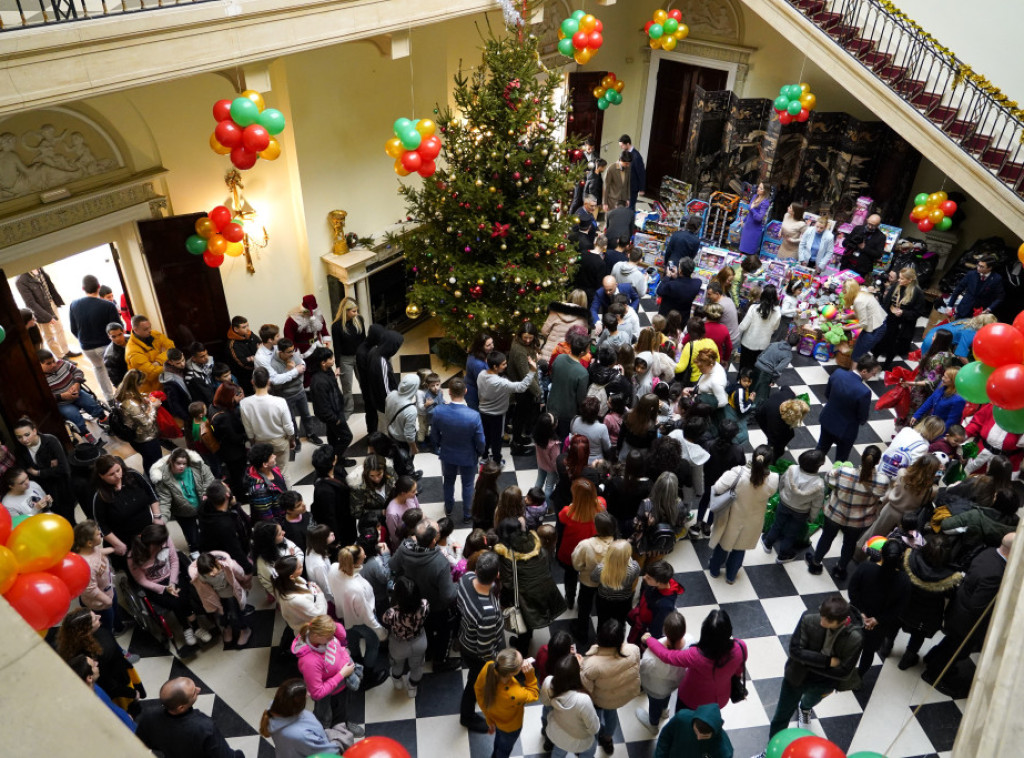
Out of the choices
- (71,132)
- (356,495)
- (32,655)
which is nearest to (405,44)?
(71,132)

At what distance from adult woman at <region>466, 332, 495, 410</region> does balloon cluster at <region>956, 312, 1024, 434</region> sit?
3.82 metres

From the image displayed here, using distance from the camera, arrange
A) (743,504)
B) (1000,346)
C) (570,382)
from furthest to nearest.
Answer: (570,382)
(743,504)
(1000,346)

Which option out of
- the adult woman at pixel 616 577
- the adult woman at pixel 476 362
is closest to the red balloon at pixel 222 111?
the adult woman at pixel 476 362

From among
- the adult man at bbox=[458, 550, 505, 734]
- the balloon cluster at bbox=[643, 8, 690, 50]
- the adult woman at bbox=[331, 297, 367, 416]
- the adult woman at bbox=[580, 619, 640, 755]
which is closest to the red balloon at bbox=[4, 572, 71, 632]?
the adult man at bbox=[458, 550, 505, 734]

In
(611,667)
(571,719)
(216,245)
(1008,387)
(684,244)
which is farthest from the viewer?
(684,244)

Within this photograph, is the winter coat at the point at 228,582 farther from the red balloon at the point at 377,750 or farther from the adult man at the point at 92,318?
the adult man at the point at 92,318

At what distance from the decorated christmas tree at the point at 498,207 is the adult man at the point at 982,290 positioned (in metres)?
5.19

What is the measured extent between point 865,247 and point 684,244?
8.88ft

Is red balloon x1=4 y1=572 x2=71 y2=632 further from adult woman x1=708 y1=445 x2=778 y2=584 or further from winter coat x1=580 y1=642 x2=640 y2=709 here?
adult woman x1=708 y1=445 x2=778 y2=584

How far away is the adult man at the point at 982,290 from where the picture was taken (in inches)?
349

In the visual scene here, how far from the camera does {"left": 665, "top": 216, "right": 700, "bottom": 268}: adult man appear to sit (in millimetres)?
9469

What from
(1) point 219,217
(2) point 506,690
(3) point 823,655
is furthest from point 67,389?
(3) point 823,655

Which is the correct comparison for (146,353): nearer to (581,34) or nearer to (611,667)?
(611,667)

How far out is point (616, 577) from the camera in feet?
15.2
